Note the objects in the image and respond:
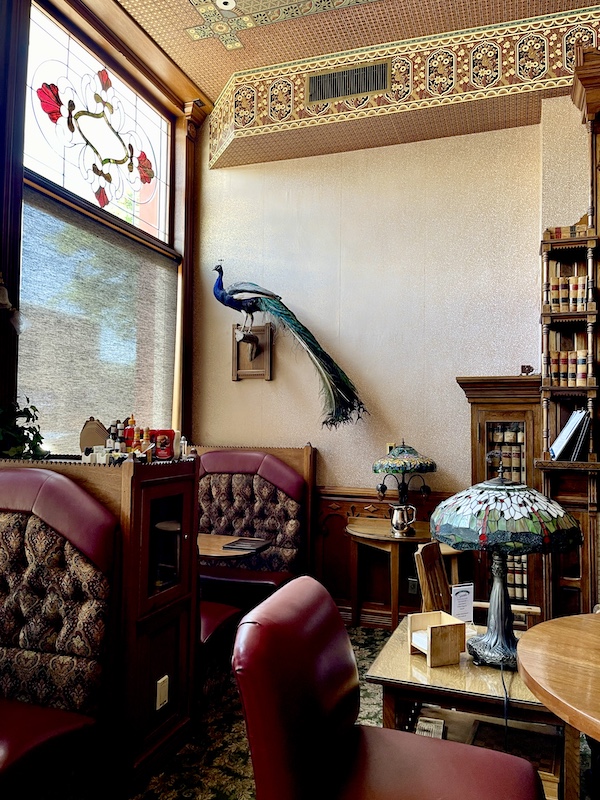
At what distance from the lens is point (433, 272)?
4.50m

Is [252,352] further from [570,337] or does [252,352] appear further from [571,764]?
[571,764]

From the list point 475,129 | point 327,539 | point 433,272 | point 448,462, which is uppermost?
point 475,129

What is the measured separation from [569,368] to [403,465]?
1.18m

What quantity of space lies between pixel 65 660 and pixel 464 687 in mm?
1372

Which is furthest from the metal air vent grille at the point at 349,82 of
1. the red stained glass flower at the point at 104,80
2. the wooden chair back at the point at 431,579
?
the wooden chair back at the point at 431,579

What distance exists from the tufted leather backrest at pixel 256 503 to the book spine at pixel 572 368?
78.3 inches

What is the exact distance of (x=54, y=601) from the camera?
2.20 meters

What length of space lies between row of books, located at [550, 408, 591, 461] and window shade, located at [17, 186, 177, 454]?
2.90 metres

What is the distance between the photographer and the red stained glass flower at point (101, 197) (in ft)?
13.7

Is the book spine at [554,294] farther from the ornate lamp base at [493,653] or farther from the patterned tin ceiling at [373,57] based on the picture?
the ornate lamp base at [493,653]

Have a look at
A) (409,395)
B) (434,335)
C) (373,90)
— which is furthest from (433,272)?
(373,90)

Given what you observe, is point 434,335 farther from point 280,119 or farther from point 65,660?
point 65,660

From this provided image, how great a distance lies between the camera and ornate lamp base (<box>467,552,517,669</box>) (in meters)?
1.95

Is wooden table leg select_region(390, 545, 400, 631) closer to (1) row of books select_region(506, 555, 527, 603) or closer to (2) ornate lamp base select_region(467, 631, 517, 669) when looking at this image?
(1) row of books select_region(506, 555, 527, 603)
